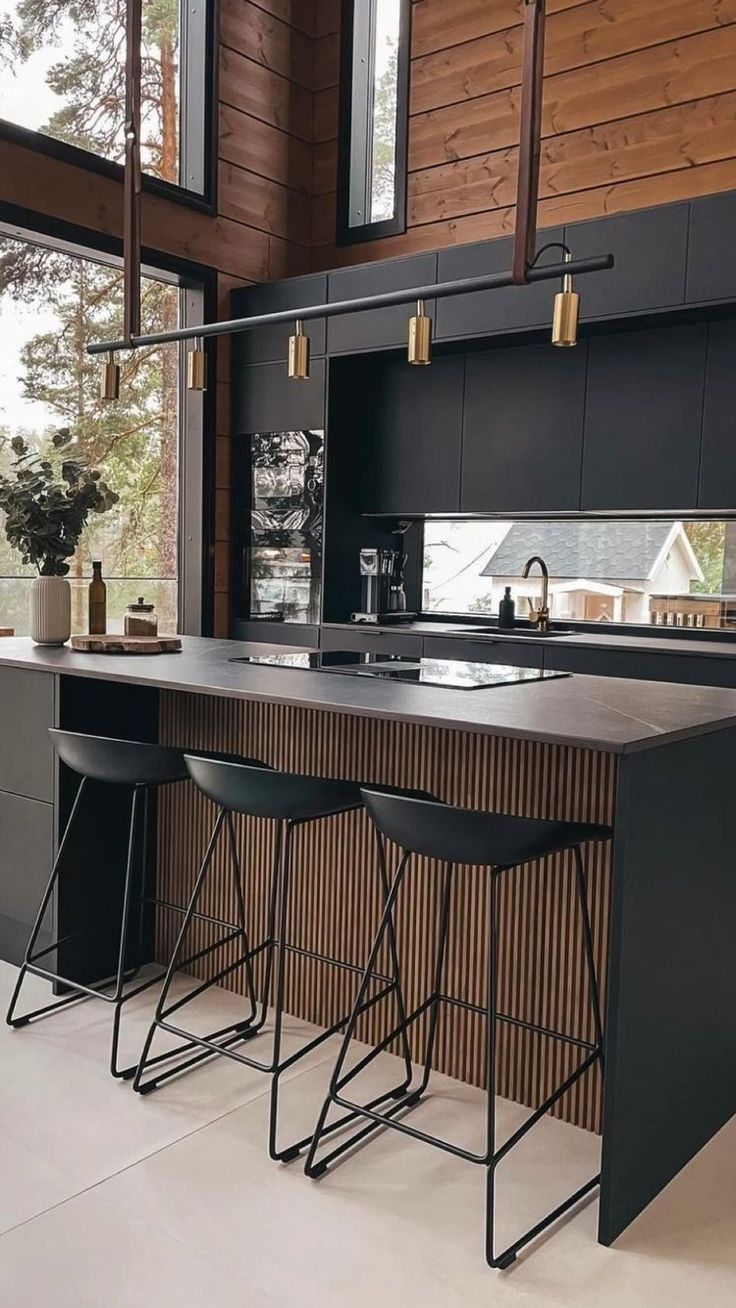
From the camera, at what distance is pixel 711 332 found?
406 cm

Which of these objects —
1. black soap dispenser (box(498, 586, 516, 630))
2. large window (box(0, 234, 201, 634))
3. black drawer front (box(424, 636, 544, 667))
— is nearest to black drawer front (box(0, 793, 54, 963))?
large window (box(0, 234, 201, 634))

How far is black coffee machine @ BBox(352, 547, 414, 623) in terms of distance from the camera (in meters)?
5.23

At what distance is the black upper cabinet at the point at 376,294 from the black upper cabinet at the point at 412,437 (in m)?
0.28

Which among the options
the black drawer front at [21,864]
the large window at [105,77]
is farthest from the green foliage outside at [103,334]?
the black drawer front at [21,864]

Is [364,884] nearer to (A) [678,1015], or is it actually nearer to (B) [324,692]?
(B) [324,692]

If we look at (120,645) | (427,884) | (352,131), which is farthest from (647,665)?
(352,131)

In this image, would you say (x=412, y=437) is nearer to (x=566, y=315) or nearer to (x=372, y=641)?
(x=372, y=641)

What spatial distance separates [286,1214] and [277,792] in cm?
83

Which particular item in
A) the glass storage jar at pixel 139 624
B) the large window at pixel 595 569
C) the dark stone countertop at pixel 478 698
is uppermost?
the large window at pixel 595 569

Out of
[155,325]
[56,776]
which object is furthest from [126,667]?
[155,325]

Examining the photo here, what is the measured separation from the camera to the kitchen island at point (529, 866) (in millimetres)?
2035

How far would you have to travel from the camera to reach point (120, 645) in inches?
127

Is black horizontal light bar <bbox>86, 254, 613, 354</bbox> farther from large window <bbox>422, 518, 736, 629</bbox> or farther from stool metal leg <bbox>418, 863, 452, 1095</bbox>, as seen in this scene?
large window <bbox>422, 518, 736, 629</bbox>

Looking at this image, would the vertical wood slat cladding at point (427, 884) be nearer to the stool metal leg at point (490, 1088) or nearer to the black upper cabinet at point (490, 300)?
the stool metal leg at point (490, 1088)
